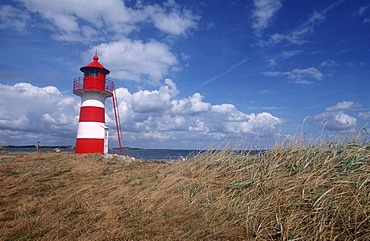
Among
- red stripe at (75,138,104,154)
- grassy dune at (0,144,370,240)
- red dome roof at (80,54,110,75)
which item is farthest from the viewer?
red dome roof at (80,54,110,75)

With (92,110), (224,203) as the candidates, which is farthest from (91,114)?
(224,203)

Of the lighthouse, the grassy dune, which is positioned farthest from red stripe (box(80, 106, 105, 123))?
the grassy dune

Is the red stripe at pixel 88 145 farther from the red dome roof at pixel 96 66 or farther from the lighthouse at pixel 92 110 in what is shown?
the red dome roof at pixel 96 66

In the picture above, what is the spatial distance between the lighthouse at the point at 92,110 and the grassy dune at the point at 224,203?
12856 millimetres

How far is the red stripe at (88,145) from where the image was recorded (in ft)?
66.7

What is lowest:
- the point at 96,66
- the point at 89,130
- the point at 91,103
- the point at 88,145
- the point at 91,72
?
the point at 88,145

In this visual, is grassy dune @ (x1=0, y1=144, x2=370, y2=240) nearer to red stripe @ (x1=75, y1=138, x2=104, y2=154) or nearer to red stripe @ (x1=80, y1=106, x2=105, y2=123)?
red stripe @ (x1=75, y1=138, x2=104, y2=154)

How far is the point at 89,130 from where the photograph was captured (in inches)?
793

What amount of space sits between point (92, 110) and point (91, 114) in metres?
0.34

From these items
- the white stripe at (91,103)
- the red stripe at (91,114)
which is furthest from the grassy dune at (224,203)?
the white stripe at (91,103)

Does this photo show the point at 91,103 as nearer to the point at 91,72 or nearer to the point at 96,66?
the point at 91,72

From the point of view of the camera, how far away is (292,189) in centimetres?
470

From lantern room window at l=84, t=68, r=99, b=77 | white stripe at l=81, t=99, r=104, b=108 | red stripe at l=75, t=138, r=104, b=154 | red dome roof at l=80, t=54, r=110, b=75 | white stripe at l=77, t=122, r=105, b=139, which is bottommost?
red stripe at l=75, t=138, r=104, b=154

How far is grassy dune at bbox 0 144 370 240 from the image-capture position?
3932 millimetres
